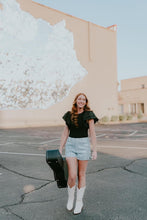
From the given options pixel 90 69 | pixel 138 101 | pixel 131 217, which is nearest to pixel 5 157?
pixel 131 217

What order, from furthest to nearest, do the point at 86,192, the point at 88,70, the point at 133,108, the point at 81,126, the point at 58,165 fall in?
the point at 133,108, the point at 88,70, the point at 86,192, the point at 81,126, the point at 58,165

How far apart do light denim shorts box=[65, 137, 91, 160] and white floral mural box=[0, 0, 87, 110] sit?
2072 cm

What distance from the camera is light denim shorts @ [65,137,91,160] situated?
330 cm

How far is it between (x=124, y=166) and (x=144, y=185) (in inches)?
61.2

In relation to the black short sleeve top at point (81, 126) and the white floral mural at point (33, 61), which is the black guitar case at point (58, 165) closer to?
the black short sleeve top at point (81, 126)

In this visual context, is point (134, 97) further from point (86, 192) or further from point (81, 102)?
point (81, 102)

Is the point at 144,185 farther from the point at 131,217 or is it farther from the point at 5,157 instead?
the point at 5,157

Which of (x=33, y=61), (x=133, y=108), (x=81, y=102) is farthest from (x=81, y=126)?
(x=133, y=108)

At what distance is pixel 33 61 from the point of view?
82.6 feet

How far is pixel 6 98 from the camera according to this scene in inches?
910

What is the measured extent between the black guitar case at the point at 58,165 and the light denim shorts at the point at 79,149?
0.16 metres

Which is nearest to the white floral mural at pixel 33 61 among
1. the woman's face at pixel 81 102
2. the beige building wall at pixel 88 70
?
the beige building wall at pixel 88 70

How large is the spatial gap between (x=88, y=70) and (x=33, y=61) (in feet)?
29.0

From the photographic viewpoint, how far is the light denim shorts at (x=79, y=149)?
130 inches
